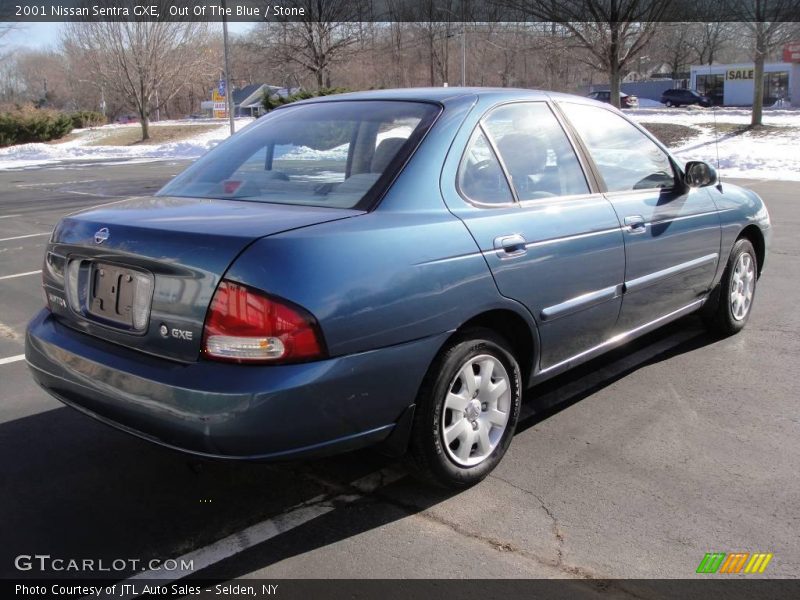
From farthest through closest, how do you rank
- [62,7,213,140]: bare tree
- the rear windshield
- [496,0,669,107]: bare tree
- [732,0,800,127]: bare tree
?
[62,7,213,140]: bare tree
[732,0,800,127]: bare tree
[496,0,669,107]: bare tree
the rear windshield

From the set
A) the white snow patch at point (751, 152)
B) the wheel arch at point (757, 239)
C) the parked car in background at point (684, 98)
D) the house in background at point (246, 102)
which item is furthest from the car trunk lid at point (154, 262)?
the house in background at point (246, 102)

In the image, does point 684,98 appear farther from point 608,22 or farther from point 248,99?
point 248,99

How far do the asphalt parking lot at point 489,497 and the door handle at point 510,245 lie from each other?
101 centimetres

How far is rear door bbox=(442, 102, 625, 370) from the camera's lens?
126 inches

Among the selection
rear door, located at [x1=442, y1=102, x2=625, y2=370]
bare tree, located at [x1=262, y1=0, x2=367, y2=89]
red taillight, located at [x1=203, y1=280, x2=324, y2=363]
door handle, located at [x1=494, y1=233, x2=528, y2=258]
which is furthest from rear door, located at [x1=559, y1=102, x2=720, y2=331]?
bare tree, located at [x1=262, y1=0, x2=367, y2=89]

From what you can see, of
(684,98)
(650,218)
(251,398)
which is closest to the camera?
(251,398)

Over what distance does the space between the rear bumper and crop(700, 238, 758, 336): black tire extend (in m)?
2.93

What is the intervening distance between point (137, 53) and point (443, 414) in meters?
41.3

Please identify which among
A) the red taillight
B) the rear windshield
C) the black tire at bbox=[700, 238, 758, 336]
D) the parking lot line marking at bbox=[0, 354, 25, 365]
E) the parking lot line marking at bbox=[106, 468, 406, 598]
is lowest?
the parking lot line marking at bbox=[106, 468, 406, 598]

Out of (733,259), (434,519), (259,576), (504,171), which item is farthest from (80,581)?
(733,259)

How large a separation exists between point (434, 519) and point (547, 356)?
1006 mm

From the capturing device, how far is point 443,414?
3.02 m

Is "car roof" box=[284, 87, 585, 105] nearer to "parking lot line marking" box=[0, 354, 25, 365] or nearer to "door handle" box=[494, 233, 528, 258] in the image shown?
"door handle" box=[494, 233, 528, 258]

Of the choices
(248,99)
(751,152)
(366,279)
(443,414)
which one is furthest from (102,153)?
(248,99)
